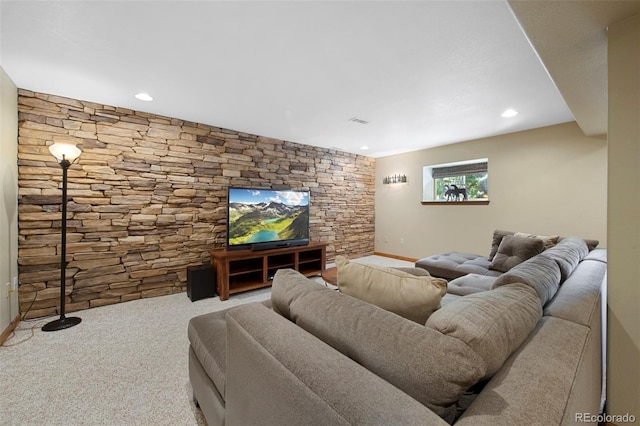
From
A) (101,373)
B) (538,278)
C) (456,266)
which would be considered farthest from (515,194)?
(101,373)

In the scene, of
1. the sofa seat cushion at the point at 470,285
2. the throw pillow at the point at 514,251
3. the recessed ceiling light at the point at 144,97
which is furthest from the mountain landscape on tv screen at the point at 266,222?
the throw pillow at the point at 514,251

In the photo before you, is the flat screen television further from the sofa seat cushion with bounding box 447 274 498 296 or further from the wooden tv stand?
the sofa seat cushion with bounding box 447 274 498 296

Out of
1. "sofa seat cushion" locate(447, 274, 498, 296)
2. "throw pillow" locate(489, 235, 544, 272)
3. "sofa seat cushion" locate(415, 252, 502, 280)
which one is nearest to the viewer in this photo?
"sofa seat cushion" locate(447, 274, 498, 296)

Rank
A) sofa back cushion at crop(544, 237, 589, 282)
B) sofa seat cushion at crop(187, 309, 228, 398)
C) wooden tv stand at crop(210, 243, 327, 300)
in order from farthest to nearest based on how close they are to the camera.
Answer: wooden tv stand at crop(210, 243, 327, 300)
sofa back cushion at crop(544, 237, 589, 282)
sofa seat cushion at crop(187, 309, 228, 398)

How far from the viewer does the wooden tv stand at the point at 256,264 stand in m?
3.20

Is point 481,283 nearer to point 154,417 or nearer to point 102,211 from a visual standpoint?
point 154,417

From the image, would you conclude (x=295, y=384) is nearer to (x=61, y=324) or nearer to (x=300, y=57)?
(x=300, y=57)

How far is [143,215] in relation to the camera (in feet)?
10.3

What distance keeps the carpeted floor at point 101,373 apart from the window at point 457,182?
177 inches

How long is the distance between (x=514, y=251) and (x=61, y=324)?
4542 millimetres

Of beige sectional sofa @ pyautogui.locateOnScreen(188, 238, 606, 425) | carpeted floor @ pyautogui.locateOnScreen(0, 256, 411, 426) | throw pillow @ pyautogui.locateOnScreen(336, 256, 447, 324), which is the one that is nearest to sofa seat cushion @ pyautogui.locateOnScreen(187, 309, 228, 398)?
beige sectional sofa @ pyautogui.locateOnScreen(188, 238, 606, 425)

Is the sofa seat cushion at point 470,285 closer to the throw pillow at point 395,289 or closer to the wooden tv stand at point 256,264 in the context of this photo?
the throw pillow at point 395,289

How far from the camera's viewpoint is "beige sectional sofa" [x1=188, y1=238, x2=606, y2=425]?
23.6 inches

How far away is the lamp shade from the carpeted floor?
1570mm
